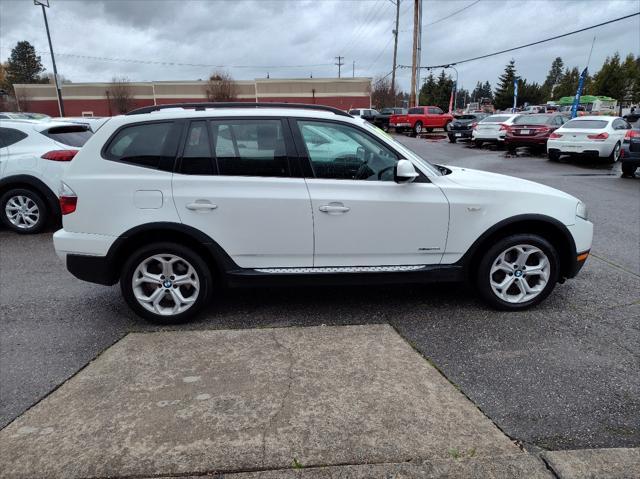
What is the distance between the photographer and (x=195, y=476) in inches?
91.7

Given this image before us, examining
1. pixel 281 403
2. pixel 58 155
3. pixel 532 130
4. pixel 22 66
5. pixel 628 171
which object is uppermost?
pixel 22 66

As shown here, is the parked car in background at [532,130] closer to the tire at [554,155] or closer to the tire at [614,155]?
the tire at [554,155]

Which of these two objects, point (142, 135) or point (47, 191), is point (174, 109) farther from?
point (47, 191)

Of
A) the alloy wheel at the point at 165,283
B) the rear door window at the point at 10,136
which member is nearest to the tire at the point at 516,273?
the alloy wheel at the point at 165,283

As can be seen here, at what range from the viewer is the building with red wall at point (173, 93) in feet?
203

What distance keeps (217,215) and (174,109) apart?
1.03m

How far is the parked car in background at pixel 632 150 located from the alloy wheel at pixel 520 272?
10.4 meters

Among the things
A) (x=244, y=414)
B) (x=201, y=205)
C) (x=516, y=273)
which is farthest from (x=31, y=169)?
(x=516, y=273)

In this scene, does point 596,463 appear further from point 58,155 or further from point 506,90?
point 506,90

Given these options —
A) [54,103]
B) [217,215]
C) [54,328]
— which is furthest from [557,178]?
[54,103]

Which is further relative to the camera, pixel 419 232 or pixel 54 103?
pixel 54 103

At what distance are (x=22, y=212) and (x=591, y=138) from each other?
16.0 metres

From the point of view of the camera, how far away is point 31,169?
7.08 metres

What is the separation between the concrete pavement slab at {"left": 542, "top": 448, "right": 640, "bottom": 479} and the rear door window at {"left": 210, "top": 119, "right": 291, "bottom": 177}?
2.68 m
